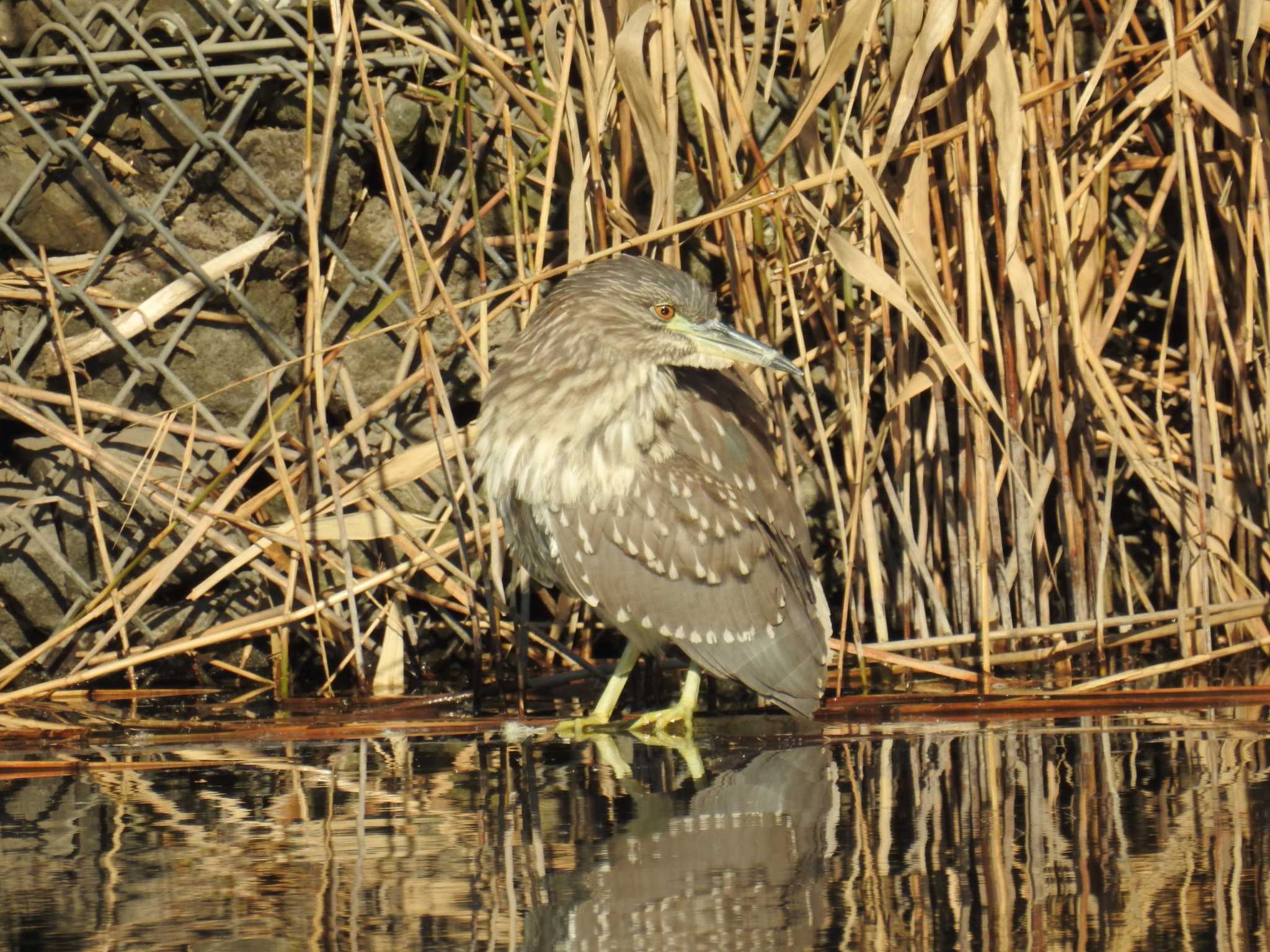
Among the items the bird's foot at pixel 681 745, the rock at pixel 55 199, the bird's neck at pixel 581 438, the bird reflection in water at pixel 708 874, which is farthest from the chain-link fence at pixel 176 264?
the bird reflection in water at pixel 708 874

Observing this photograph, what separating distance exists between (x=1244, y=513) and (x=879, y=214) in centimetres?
154

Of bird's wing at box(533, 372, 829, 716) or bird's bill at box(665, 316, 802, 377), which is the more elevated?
bird's bill at box(665, 316, 802, 377)

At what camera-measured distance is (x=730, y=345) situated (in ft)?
12.7

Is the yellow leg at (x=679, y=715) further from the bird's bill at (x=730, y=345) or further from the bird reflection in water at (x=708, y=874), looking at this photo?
the bird's bill at (x=730, y=345)

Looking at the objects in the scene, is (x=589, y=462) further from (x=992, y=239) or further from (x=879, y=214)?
(x=992, y=239)

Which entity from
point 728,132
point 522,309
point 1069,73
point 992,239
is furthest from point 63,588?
point 1069,73

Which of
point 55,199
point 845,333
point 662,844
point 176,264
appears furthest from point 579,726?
point 55,199

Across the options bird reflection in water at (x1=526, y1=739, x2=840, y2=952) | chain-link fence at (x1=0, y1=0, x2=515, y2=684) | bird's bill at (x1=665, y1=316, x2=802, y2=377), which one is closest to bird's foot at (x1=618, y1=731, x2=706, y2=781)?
bird reflection in water at (x1=526, y1=739, x2=840, y2=952)

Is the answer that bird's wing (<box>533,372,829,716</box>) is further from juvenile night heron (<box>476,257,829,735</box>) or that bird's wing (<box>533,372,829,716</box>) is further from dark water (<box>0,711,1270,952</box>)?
dark water (<box>0,711,1270,952</box>)

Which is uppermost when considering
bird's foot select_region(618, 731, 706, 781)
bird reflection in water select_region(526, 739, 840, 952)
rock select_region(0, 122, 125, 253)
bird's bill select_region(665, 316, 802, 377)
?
rock select_region(0, 122, 125, 253)

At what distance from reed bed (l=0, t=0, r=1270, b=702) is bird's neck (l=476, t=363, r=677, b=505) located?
A: 30 cm

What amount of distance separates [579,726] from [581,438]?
752 millimetres

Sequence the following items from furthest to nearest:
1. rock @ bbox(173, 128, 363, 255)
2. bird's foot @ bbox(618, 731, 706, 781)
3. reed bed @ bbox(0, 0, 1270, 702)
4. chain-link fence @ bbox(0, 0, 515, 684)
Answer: rock @ bbox(173, 128, 363, 255) < chain-link fence @ bbox(0, 0, 515, 684) < reed bed @ bbox(0, 0, 1270, 702) < bird's foot @ bbox(618, 731, 706, 781)

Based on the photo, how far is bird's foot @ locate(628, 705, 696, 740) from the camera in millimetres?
3738
